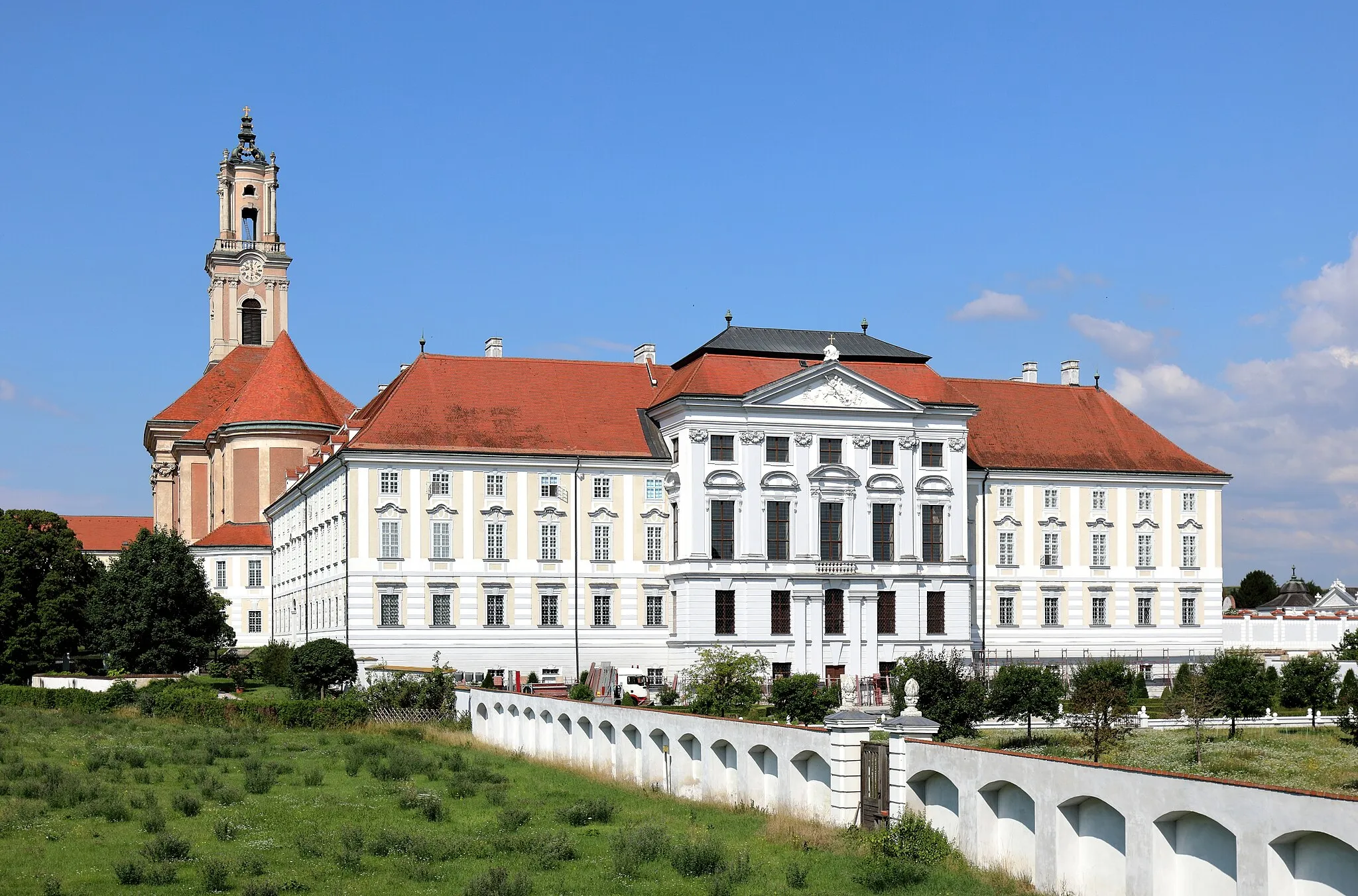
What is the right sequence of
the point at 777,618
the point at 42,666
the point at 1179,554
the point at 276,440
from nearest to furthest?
the point at 777,618 → the point at 42,666 → the point at 1179,554 → the point at 276,440

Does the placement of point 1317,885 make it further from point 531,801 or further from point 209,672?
point 209,672

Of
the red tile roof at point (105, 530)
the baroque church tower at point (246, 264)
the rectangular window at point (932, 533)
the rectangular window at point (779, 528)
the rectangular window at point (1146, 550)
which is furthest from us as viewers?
the red tile roof at point (105, 530)

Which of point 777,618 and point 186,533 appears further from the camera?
point 186,533

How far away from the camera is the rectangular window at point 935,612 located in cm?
6656

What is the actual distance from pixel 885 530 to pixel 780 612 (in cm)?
595

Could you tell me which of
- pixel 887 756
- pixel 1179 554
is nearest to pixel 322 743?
pixel 887 756

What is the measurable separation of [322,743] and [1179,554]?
4494 cm

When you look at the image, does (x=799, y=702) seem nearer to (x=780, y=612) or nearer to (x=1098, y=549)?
(x=780, y=612)

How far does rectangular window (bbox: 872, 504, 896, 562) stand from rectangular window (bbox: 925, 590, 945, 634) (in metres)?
2.42

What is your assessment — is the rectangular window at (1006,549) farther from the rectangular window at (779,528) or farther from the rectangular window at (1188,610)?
the rectangular window at (779,528)

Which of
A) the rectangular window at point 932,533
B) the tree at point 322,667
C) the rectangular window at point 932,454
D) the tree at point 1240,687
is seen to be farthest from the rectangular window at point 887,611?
the tree at point 322,667

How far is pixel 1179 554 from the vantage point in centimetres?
7381

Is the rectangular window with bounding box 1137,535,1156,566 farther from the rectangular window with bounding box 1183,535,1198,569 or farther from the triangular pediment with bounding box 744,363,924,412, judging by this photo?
the triangular pediment with bounding box 744,363,924,412

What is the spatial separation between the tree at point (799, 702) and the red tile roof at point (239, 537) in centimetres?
4632
